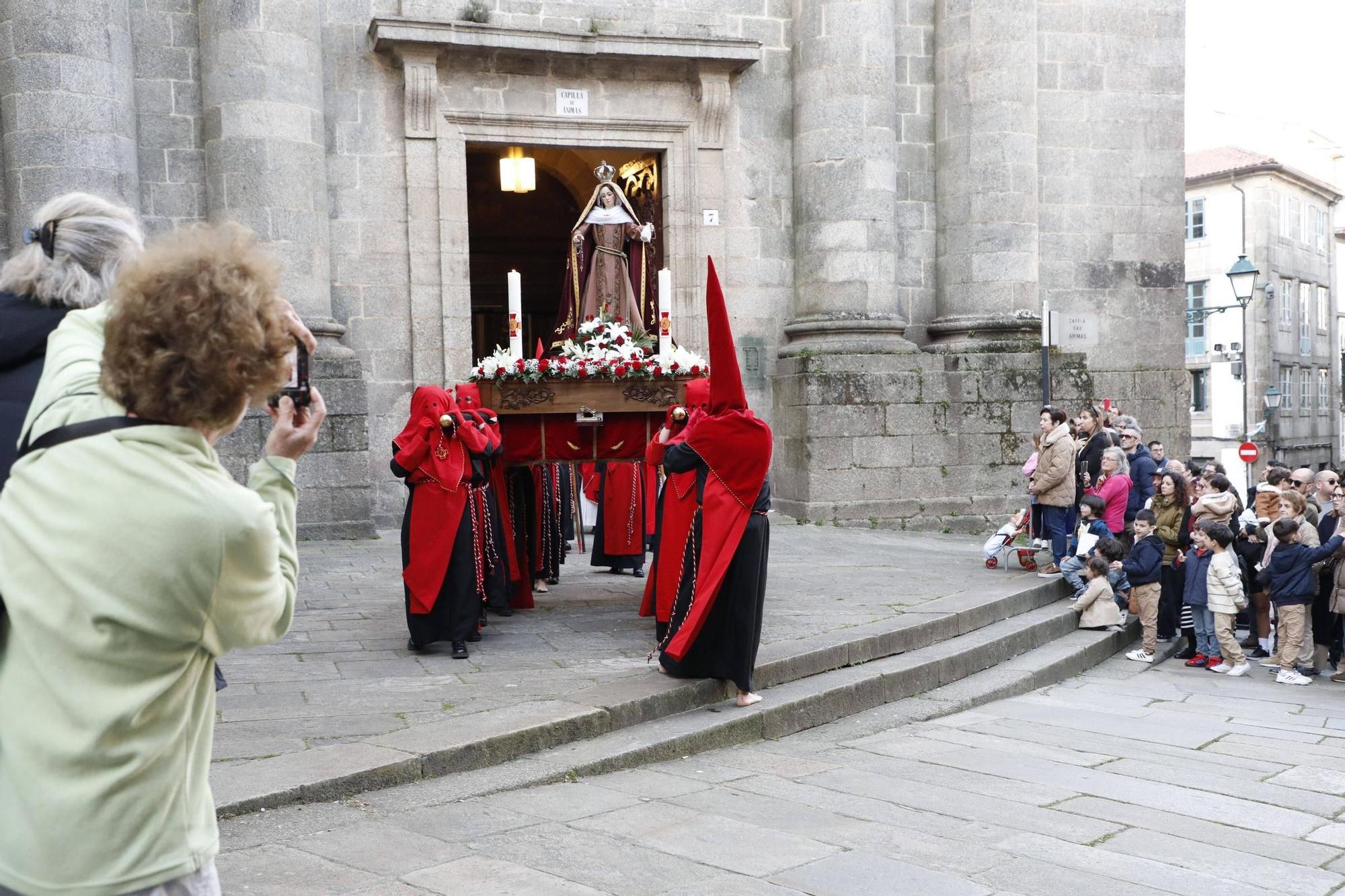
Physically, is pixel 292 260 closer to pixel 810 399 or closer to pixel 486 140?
pixel 486 140

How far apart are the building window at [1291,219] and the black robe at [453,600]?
135 ft

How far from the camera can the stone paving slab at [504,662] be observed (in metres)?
5.08

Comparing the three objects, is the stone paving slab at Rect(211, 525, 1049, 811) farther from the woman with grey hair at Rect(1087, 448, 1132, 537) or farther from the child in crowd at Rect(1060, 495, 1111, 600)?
the woman with grey hair at Rect(1087, 448, 1132, 537)

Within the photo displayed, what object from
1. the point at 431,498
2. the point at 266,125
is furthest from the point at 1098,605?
the point at 266,125

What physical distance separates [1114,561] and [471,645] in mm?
5437

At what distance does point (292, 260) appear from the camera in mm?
11961

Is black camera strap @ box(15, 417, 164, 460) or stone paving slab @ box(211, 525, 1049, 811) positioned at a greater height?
black camera strap @ box(15, 417, 164, 460)

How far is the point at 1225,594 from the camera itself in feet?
28.7

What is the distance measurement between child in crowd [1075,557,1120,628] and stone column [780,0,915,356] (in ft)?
15.5

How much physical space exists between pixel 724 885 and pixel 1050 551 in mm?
7579

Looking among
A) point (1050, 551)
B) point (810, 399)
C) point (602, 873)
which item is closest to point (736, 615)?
point (602, 873)

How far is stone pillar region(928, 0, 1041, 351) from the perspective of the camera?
14102 millimetres

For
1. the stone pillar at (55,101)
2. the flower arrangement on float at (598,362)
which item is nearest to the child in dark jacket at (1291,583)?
the flower arrangement on float at (598,362)

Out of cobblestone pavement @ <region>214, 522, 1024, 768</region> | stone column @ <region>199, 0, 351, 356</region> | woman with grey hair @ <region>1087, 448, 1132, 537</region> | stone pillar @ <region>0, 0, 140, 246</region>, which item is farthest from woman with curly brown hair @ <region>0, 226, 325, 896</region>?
stone column @ <region>199, 0, 351, 356</region>
